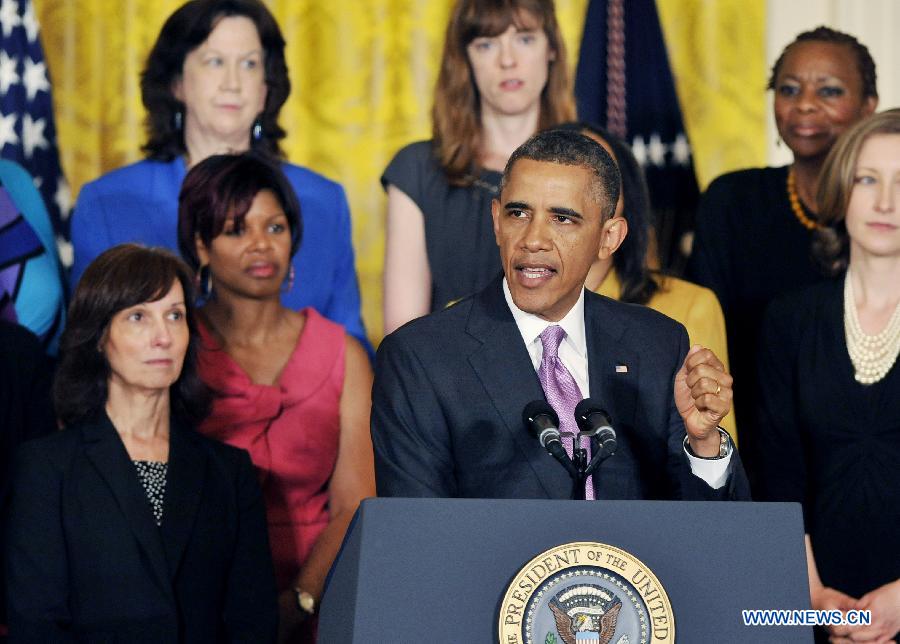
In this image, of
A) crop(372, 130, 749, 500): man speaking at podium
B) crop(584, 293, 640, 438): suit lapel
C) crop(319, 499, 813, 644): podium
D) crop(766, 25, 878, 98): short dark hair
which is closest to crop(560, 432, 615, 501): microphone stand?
crop(319, 499, 813, 644): podium

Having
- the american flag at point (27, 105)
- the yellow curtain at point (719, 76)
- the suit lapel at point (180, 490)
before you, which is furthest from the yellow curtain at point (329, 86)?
the suit lapel at point (180, 490)

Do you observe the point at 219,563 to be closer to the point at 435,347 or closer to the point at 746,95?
the point at 435,347

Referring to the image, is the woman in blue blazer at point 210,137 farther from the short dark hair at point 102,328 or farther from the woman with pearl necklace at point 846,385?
the woman with pearl necklace at point 846,385

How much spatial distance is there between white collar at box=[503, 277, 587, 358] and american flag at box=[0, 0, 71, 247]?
274 cm

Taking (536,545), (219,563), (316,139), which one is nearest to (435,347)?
(536,545)

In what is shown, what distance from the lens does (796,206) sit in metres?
4.46

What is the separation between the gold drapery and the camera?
18.1 ft

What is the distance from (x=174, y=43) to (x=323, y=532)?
1670mm

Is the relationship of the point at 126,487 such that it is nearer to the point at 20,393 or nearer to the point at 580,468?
the point at 20,393

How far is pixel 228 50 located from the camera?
184 inches

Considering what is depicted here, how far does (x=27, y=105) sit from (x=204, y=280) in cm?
134

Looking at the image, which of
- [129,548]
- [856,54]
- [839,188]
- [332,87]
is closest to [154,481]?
[129,548]

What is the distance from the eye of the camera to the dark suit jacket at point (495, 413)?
9.07 ft

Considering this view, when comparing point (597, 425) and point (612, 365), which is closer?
point (597, 425)
